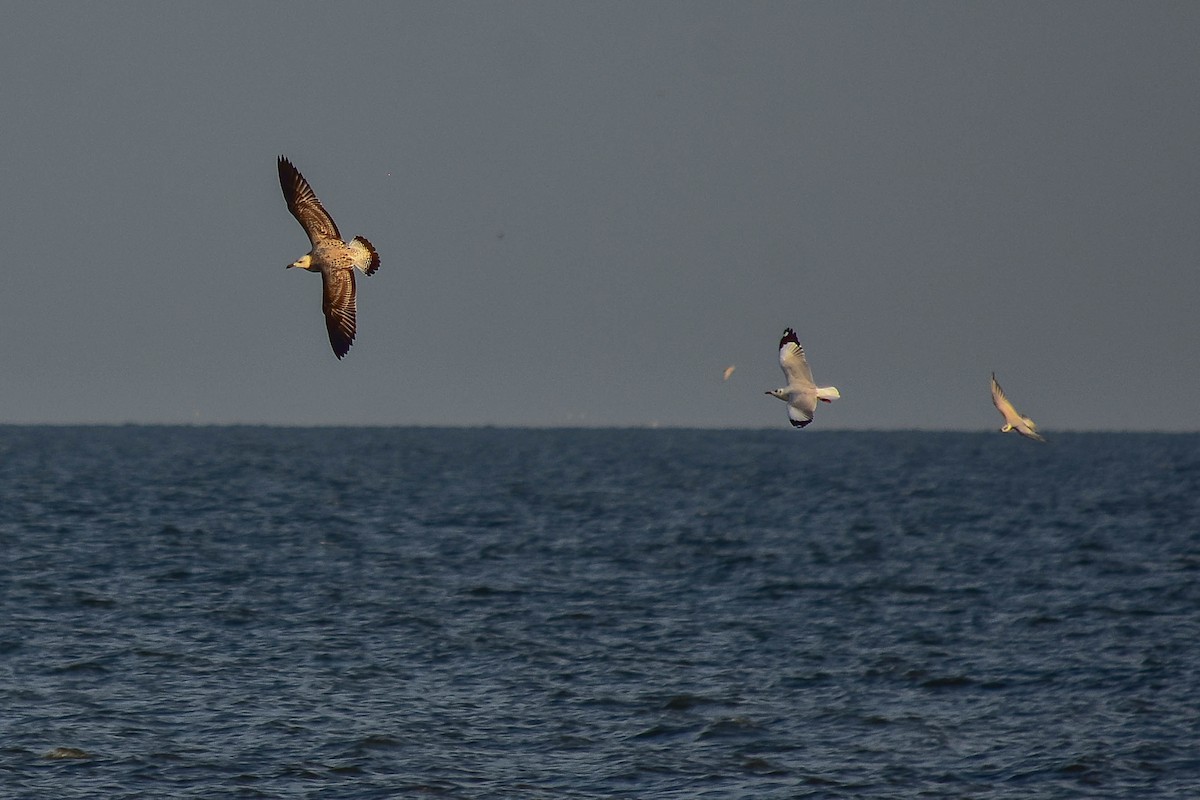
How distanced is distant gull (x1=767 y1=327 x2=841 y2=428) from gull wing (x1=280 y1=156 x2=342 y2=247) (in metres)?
5.47

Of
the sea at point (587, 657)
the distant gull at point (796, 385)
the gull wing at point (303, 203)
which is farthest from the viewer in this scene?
the sea at point (587, 657)

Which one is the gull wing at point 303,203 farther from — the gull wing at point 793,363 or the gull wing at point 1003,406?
the gull wing at point 1003,406

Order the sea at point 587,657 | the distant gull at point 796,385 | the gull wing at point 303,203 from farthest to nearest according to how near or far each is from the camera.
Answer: the sea at point 587,657
the distant gull at point 796,385
the gull wing at point 303,203

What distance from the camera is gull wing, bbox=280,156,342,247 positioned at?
610 inches

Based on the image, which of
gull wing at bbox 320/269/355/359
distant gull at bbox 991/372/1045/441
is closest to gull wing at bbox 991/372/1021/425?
distant gull at bbox 991/372/1045/441

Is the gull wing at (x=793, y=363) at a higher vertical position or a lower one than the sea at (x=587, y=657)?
higher

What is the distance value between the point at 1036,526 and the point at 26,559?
133 ft

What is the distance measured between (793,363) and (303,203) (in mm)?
6198

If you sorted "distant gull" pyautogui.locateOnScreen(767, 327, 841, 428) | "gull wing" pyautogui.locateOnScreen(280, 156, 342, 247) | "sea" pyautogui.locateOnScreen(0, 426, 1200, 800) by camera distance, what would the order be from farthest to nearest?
"sea" pyautogui.locateOnScreen(0, 426, 1200, 800), "distant gull" pyautogui.locateOnScreen(767, 327, 841, 428), "gull wing" pyautogui.locateOnScreen(280, 156, 342, 247)

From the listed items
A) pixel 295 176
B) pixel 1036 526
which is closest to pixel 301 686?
pixel 295 176

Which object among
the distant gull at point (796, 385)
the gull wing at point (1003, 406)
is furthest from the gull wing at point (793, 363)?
the gull wing at point (1003, 406)

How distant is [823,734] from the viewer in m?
24.0

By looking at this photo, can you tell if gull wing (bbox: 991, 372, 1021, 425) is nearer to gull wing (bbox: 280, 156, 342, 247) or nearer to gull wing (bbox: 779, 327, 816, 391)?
gull wing (bbox: 779, 327, 816, 391)

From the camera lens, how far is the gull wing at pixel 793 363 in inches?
715
